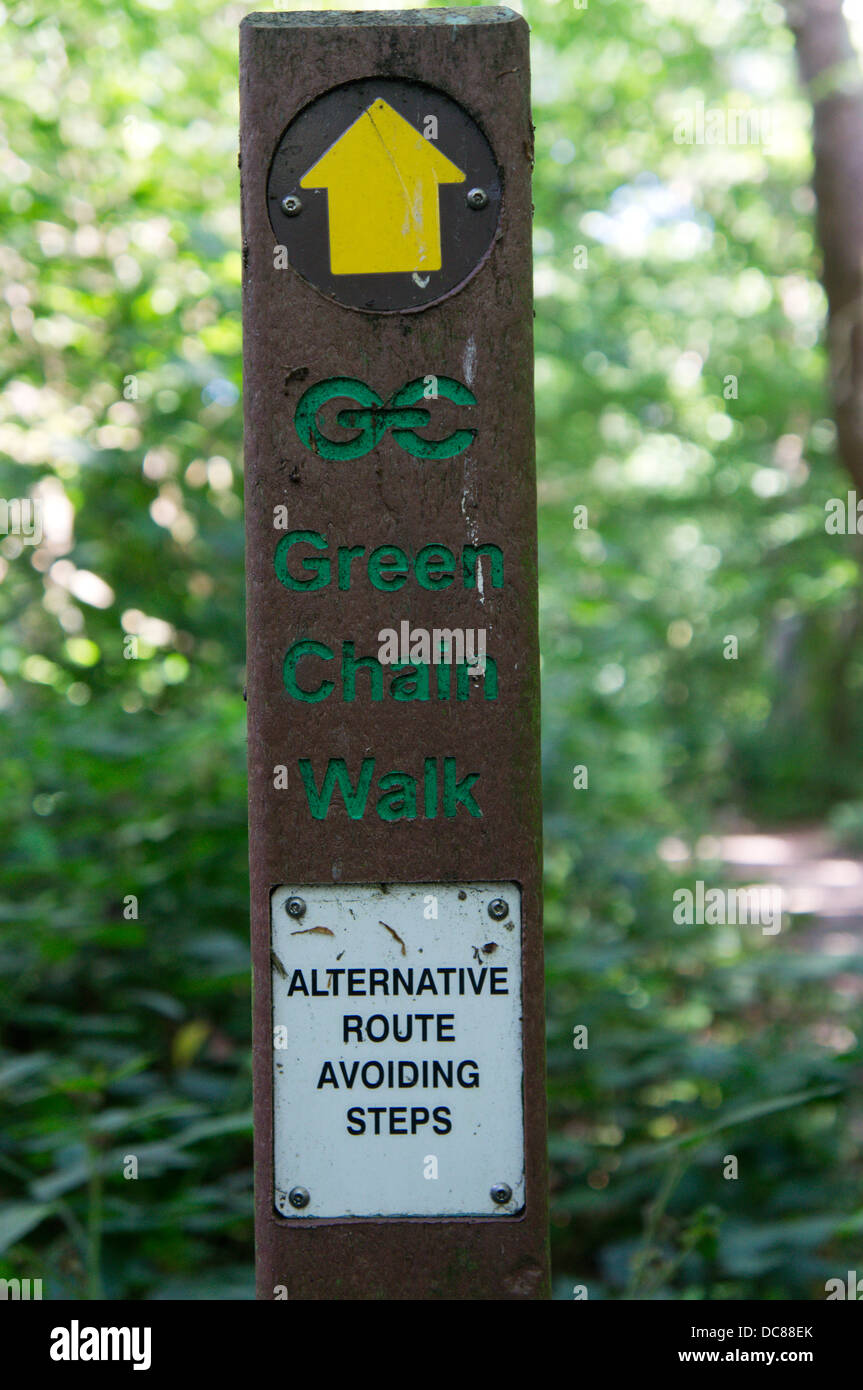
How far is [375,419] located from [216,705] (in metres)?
2.53

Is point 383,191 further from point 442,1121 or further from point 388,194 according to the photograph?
point 442,1121

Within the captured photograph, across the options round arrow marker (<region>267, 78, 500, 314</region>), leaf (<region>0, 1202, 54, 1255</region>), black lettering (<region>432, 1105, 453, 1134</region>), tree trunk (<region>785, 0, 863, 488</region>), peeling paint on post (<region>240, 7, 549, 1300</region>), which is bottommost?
leaf (<region>0, 1202, 54, 1255</region>)

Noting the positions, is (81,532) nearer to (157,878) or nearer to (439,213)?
(157,878)

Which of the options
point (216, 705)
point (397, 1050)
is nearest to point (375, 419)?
point (397, 1050)

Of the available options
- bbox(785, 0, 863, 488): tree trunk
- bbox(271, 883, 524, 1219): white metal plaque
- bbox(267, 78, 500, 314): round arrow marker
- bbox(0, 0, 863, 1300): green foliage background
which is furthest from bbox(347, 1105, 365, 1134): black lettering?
bbox(785, 0, 863, 488): tree trunk

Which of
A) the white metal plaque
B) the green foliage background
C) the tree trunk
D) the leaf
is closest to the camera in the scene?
the white metal plaque

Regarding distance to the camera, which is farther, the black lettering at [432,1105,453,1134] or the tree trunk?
the tree trunk

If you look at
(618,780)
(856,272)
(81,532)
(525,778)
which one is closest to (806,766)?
(618,780)

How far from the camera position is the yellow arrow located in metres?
1.39

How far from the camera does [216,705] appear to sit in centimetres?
380

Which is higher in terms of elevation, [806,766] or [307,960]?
[307,960]

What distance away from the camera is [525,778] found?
4.54 feet

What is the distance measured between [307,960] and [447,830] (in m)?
0.23

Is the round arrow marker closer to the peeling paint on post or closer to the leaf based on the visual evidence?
the peeling paint on post
